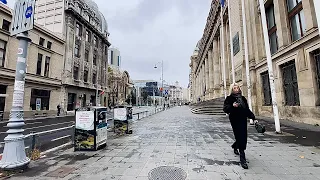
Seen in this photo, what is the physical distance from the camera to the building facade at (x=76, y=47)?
3391cm

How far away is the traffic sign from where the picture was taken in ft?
16.6

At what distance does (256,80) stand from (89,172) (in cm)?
1839

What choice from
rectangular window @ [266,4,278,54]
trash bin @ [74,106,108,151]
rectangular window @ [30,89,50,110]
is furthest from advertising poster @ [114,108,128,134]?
rectangular window @ [30,89,50,110]

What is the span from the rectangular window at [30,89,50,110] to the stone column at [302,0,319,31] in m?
31.8

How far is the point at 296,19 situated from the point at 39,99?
32.3 metres

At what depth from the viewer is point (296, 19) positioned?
1364 cm

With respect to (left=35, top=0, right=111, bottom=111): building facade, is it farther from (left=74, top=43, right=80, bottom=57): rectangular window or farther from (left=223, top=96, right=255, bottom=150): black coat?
(left=223, top=96, right=255, bottom=150): black coat

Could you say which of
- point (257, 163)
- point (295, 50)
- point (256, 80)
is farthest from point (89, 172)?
point (256, 80)

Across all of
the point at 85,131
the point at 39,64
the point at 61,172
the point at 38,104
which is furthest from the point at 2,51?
the point at 61,172

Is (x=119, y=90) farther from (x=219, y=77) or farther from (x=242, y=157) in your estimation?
(x=242, y=157)

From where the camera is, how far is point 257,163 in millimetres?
4730

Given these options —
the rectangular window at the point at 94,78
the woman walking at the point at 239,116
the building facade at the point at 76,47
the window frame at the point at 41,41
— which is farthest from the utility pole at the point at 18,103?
the rectangular window at the point at 94,78

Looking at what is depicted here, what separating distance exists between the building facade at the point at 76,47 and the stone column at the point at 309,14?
33117mm

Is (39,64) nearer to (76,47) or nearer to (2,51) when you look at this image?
(2,51)
